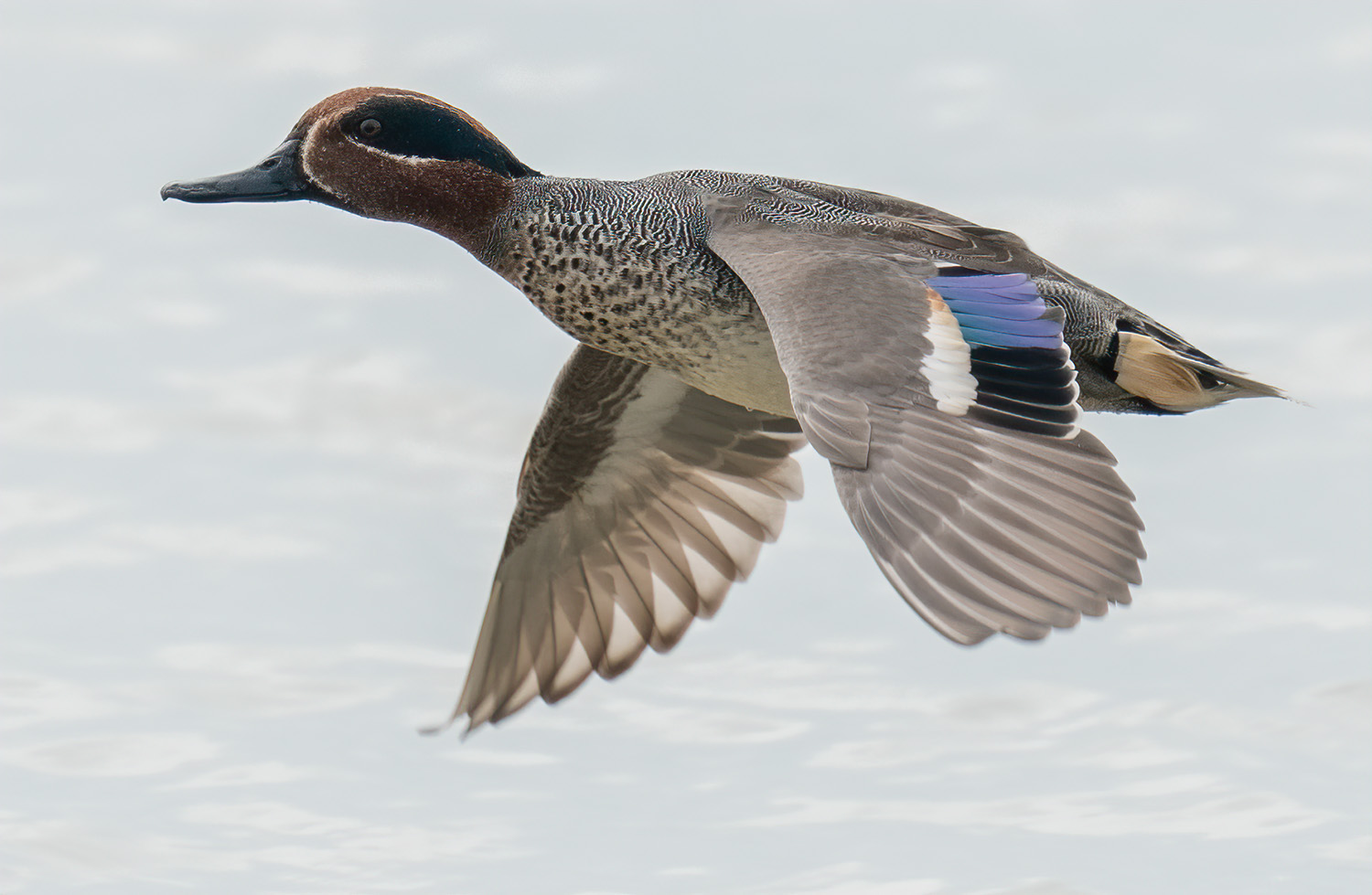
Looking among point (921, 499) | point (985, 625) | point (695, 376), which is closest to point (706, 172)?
point (695, 376)

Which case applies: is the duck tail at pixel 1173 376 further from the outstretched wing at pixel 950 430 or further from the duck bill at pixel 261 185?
the duck bill at pixel 261 185

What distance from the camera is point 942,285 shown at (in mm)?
3953

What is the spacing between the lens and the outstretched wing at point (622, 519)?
543cm

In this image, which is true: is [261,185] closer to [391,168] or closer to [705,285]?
[391,168]

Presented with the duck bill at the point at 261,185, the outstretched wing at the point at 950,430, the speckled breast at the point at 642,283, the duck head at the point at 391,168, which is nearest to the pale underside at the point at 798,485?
the outstretched wing at the point at 950,430

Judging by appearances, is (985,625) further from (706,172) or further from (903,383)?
(706,172)

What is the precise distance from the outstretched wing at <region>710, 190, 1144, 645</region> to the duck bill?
1330 mm

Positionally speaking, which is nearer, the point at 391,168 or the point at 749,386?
the point at 749,386

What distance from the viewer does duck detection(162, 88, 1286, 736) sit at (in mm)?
3160

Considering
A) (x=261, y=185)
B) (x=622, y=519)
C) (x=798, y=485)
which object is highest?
(x=261, y=185)

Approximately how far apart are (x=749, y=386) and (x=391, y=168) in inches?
47.3

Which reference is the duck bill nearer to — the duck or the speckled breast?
the duck

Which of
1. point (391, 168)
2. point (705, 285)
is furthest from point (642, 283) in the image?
point (391, 168)

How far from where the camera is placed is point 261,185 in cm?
467
